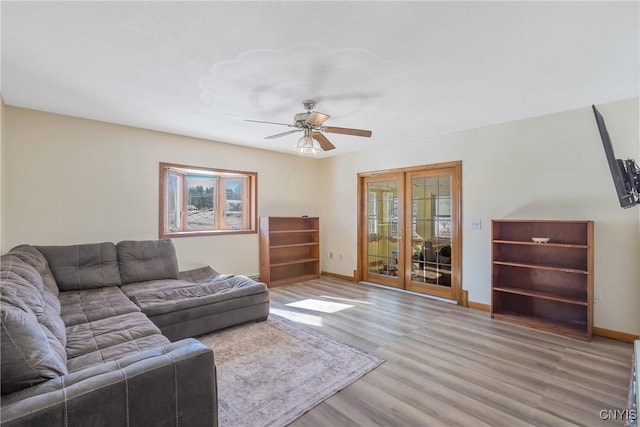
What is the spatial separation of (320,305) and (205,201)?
104 inches

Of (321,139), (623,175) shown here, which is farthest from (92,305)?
(623,175)

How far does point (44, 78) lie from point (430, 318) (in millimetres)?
4687

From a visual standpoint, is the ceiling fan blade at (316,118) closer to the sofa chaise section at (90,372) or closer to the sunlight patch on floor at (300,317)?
the sofa chaise section at (90,372)

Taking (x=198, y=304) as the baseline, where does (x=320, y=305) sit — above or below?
below

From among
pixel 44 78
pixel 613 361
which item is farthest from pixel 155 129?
pixel 613 361

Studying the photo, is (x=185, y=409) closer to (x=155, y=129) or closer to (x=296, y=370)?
(x=296, y=370)

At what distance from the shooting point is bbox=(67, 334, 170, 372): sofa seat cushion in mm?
1731

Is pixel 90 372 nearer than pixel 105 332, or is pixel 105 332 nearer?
pixel 90 372

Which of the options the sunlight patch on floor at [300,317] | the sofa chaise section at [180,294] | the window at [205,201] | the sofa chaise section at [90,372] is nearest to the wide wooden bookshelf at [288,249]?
the window at [205,201]

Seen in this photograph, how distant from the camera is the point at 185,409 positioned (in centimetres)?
146

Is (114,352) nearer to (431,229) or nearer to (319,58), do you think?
(319,58)

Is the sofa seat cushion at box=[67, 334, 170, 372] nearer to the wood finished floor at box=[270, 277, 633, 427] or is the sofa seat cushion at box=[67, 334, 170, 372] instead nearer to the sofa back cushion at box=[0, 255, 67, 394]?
the sofa back cushion at box=[0, 255, 67, 394]

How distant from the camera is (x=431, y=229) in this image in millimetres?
4684

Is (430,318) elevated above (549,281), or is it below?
below
